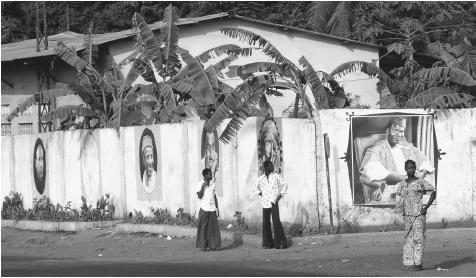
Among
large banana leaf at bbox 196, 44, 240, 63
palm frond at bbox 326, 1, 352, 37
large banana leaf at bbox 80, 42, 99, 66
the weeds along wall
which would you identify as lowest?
the weeds along wall

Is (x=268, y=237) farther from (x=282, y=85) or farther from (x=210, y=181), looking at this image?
(x=282, y=85)

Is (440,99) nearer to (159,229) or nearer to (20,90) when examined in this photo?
(159,229)

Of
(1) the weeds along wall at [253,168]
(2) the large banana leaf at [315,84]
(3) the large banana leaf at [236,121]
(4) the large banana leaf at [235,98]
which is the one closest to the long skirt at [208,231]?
(1) the weeds along wall at [253,168]

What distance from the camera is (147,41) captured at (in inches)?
766

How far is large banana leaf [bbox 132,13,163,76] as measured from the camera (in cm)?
1941

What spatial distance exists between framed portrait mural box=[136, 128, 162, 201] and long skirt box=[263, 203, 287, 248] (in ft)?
15.1

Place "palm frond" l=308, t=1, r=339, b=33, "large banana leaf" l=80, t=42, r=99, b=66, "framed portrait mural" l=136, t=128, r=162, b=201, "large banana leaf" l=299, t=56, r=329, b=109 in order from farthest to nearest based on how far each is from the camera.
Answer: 1. "palm frond" l=308, t=1, r=339, b=33
2. "large banana leaf" l=80, t=42, r=99, b=66
3. "framed portrait mural" l=136, t=128, r=162, b=201
4. "large banana leaf" l=299, t=56, r=329, b=109

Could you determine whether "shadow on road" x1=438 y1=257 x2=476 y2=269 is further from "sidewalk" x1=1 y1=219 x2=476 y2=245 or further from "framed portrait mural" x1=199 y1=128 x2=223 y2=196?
"framed portrait mural" x1=199 y1=128 x2=223 y2=196

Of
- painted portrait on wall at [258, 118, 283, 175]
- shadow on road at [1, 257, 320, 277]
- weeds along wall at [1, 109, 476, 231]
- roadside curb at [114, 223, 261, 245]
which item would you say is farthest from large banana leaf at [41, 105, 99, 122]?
shadow on road at [1, 257, 320, 277]

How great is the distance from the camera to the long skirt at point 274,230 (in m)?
14.3

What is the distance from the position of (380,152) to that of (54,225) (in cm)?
815

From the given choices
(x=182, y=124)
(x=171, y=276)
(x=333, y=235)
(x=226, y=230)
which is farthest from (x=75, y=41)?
(x=171, y=276)

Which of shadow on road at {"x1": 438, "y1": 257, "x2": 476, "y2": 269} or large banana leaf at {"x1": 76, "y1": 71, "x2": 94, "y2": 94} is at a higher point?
large banana leaf at {"x1": 76, "y1": 71, "x2": 94, "y2": 94}

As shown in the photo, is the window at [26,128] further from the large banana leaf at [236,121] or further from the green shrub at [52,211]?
the large banana leaf at [236,121]
